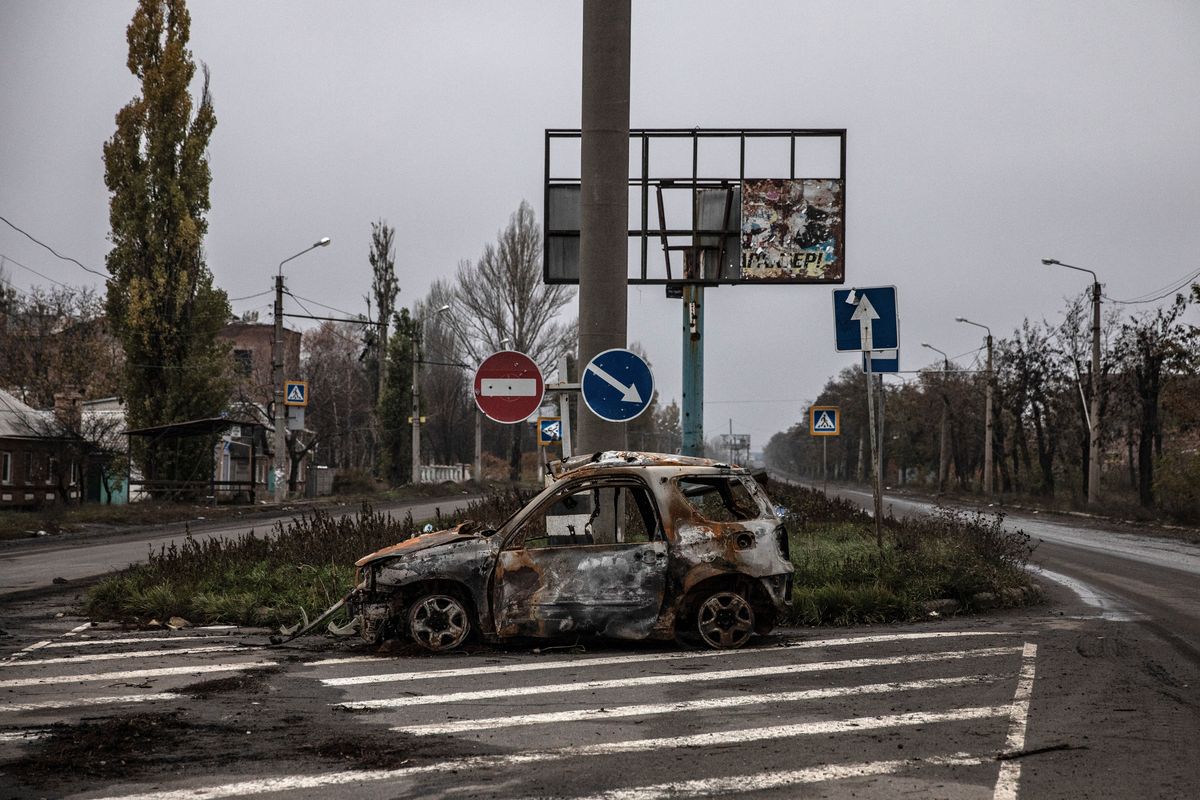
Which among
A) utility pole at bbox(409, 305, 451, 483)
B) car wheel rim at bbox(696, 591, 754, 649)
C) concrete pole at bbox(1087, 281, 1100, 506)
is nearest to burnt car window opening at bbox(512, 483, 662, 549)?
car wheel rim at bbox(696, 591, 754, 649)

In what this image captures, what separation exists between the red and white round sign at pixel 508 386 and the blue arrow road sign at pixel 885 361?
13.9ft

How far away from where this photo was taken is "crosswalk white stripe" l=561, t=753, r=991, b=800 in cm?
496

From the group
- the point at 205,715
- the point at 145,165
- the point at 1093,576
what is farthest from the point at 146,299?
the point at 205,715

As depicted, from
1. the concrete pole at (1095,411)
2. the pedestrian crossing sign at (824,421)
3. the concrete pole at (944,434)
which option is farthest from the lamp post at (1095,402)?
the concrete pole at (944,434)

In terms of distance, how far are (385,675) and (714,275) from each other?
11958 millimetres

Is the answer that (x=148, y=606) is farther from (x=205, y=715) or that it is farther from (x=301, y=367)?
(x=301, y=367)

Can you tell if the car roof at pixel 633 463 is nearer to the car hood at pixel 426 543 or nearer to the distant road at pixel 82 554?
the car hood at pixel 426 543

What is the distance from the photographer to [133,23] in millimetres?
38750

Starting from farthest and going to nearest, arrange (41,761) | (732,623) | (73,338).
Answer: (73,338), (732,623), (41,761)

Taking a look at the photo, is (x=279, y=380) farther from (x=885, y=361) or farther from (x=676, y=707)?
(x=676, y=707)

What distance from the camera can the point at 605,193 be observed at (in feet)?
41.0

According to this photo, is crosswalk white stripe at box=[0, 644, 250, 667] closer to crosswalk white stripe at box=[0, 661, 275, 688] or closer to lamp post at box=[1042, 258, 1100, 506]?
crosswalk white stripe at box=[0, 661, 275, 688]

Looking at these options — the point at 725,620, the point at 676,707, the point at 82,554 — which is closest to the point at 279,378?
the point at 82,554

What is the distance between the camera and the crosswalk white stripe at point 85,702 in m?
6.92
